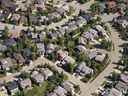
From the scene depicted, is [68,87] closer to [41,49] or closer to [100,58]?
[100,58]

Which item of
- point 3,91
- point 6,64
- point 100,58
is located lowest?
point 3,91

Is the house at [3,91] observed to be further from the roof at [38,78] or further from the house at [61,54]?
the house at [61,54]

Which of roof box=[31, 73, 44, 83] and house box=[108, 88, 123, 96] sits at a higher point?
roof box=[31, 73, 44, 83]

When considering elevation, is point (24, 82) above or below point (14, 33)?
below

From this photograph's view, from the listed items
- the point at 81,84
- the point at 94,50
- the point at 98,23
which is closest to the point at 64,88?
the point at 81,84

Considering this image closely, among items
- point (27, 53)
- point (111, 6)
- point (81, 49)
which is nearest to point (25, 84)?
point (27, 53)

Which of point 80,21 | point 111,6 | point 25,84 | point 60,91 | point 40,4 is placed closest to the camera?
point 60,91

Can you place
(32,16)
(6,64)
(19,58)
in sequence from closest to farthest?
(6,64) < (19,58) < (32,16)

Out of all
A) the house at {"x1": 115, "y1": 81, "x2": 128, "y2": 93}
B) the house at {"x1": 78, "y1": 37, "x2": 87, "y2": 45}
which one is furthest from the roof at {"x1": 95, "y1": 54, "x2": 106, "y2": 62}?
the house at {"x1": 115, "y1": 81, "x2": 128, "y2": 93}

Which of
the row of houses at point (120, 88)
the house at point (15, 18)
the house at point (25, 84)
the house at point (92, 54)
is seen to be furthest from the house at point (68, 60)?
the house at point (15, 18)

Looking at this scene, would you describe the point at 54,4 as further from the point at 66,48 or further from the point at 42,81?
the point at 42,81

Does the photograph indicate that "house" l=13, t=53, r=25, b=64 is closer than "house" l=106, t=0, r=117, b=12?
Yes

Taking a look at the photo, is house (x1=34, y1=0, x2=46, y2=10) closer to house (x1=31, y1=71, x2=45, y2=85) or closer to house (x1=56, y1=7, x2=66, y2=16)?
house (x1=56, y1=7, x2=66, y2=16)
